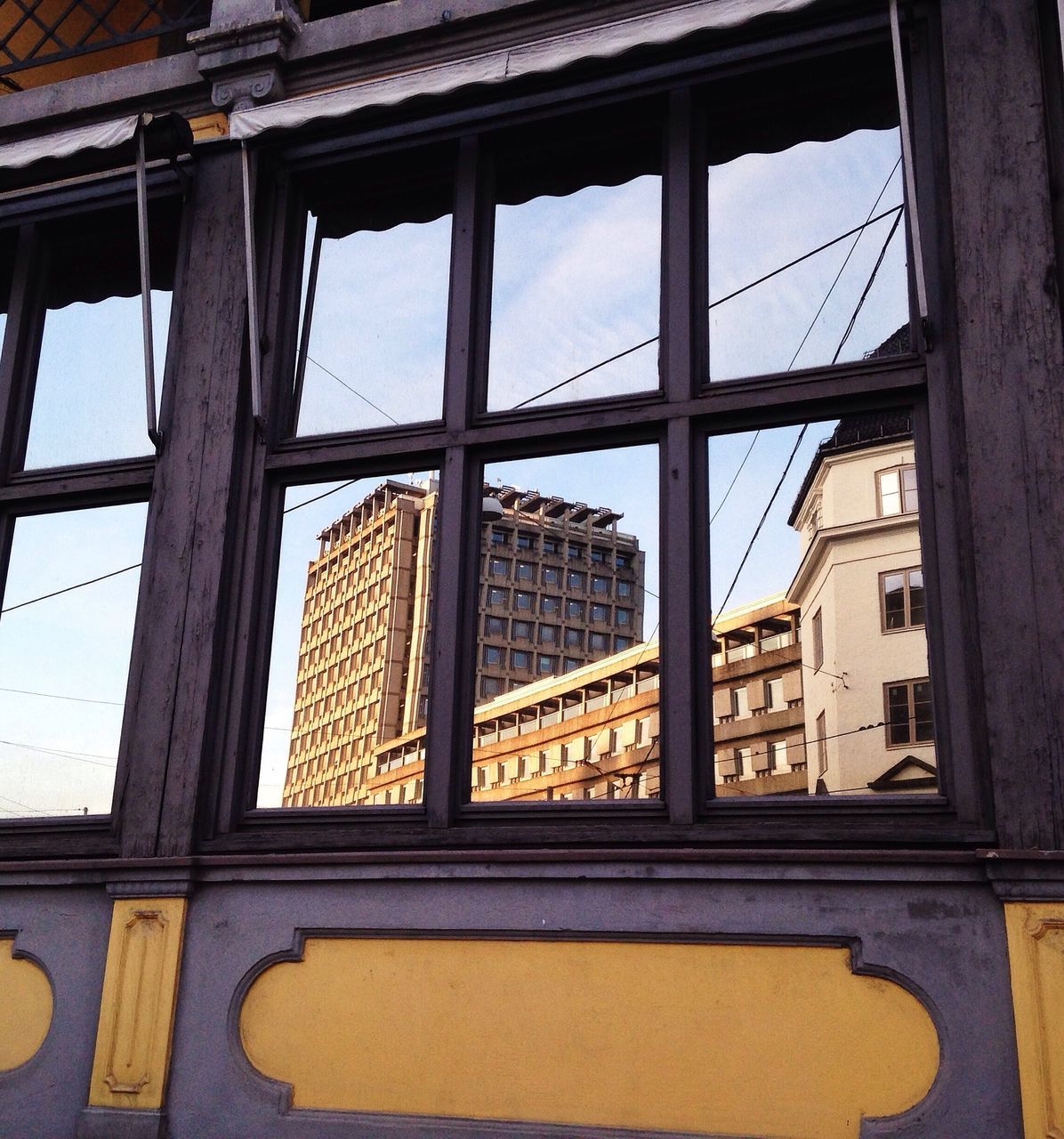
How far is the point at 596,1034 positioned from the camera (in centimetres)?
494

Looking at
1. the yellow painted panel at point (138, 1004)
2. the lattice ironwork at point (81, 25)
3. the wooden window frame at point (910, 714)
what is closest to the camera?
the wooden window frame at point (910, 714)

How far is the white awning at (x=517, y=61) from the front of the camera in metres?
5.66

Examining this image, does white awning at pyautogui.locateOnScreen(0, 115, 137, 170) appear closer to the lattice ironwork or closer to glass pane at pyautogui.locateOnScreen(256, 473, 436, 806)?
the lattice ironwork

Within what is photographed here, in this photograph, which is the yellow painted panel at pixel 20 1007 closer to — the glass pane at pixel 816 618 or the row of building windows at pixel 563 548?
the row of building windows at pixel 563 548

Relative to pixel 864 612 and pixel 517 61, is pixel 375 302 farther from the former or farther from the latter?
pixel 864 612

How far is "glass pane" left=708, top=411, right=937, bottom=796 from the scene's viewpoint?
5148mm

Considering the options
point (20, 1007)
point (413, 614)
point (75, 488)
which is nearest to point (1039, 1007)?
point (413, 614)

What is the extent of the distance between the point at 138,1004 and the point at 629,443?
3125mm

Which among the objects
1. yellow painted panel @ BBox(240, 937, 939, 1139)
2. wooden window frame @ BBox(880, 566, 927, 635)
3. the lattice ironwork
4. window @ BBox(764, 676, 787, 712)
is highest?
the lattice ironwork

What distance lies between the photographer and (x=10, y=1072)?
572cm

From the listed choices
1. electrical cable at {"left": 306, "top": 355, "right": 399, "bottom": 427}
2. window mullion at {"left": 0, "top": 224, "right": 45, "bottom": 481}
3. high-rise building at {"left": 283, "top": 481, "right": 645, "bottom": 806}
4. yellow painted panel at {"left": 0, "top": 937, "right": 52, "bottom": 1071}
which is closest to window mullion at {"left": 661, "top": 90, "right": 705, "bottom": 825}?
high-rise building at {"left": 283, "top": 481, "right": 645, "bottom": 806}

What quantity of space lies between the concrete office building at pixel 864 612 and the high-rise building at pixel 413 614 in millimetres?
743

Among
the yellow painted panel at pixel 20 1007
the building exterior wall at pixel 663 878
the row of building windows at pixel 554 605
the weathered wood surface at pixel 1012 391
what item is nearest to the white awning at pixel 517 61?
the building exterior wall at pixel 663 878

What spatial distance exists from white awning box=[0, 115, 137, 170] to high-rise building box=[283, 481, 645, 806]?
211 centimetres
